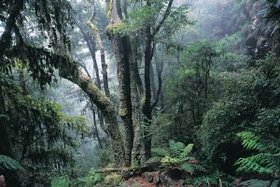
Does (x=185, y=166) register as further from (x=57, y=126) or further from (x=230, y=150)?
(x=57, y=126)

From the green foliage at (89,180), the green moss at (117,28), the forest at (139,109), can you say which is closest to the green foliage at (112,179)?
the forest at (139,109)

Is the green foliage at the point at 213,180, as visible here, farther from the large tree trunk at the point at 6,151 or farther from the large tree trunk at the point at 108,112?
the large tree trunk at the point at 108,112

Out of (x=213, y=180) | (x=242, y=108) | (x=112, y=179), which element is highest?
(x=242, y=108)

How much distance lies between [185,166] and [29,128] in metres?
4.55

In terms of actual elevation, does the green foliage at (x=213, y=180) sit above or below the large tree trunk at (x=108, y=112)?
below

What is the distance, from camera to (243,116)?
889 cm

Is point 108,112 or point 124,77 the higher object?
point 124,77

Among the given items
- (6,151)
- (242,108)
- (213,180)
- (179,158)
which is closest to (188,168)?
(213,180)

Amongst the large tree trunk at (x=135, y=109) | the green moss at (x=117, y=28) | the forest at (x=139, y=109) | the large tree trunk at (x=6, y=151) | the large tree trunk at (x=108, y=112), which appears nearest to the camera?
the large tree trunk at (x=6, y=151)

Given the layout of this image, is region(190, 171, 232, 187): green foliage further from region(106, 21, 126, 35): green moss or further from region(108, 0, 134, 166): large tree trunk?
region(106, 21, 126, 35): green moss

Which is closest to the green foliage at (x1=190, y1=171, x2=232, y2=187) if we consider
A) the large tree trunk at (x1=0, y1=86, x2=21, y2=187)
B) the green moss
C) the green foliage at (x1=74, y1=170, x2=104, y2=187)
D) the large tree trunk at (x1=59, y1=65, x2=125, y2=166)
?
the green foliage at (x1=74, y1=170, x2=104, y2=187)

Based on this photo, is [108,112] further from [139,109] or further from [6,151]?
[6,151]

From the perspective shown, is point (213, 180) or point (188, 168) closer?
point (213, 180)

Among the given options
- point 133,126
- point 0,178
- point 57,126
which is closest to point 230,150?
point 133,126
